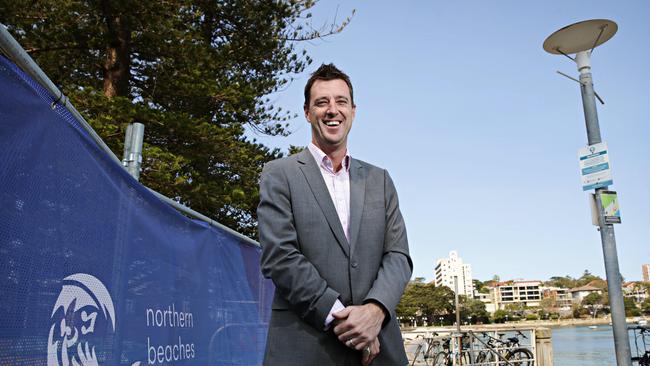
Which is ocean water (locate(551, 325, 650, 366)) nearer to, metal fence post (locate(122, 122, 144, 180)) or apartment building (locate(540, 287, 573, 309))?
metal fence post (locate(122, 122, 144, 180))

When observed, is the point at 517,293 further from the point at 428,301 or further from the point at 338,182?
the point at 338,182

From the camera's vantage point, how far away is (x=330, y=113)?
1881 millimetres

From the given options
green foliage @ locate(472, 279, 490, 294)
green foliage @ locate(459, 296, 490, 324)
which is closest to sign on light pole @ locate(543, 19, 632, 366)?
green foliage @ locate(459, 296, 490, 324)

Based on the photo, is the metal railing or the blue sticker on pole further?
the metal railing

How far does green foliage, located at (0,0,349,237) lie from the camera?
896 centimetres

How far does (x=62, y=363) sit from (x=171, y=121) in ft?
27.3

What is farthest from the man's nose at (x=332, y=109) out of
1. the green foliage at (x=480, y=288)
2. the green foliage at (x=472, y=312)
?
the green foliage at (x=480, y=288)

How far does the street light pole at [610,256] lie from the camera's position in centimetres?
514

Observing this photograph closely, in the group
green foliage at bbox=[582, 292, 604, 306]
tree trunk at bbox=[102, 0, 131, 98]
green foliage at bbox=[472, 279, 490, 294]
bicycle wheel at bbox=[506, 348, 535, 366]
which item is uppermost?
green foliage at bbox=[472, 279, 490, 294]

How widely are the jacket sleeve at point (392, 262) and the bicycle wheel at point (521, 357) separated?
445 inches

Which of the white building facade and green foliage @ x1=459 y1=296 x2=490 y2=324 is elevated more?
the white building facade

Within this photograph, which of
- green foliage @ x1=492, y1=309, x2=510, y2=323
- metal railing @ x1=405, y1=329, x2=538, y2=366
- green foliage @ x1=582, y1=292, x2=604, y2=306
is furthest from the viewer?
green foliage @ x1=582, y1=292, x2=604, y2=306

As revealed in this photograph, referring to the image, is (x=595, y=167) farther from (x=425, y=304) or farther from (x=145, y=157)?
(x=425, y=304)

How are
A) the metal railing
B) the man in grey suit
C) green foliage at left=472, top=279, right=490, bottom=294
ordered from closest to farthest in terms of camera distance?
the man in grey suit
the metal railing
green foliage at left=472, top=279, right=490, bottom=294
